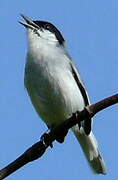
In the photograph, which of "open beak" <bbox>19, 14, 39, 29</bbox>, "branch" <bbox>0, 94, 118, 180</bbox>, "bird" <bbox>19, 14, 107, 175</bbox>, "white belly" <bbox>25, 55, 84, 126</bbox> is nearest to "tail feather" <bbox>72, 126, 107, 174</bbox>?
"bird" <bbox>19, 14, 107, 175</bbox>

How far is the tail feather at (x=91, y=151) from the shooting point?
488 cm

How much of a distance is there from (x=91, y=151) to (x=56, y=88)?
97 centimetres

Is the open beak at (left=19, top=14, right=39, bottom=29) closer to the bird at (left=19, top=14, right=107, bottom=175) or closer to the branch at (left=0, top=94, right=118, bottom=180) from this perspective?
the bird at (left=19, top=14, right=107, bottom=175)

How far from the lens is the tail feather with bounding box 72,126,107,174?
4875mm

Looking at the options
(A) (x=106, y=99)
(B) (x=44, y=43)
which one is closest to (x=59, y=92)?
(B) (x=44, y=43)

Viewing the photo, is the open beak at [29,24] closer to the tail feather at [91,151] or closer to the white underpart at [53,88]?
the white underpart at [53,88]

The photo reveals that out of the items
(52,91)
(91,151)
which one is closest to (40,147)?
(52,91)

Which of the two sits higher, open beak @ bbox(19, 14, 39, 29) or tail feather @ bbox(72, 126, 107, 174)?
open beak @ bbox(19, 14, 39, 29)

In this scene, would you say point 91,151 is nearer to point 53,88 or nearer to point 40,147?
point 53,88

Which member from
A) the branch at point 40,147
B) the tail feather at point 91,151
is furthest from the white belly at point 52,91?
the branch at point 40,147

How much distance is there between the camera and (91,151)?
5.25m

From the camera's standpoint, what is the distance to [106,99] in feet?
7.47

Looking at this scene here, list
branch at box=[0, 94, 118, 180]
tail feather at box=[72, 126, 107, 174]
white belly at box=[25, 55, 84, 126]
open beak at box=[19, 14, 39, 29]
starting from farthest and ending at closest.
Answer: open beak at box=[19, 14, 39, 29] → tail feather at box=[72, 126, 107, 174] → white belly at box=[25, 55, 84, 126] → branch at box=[0, 94, 118, 180]

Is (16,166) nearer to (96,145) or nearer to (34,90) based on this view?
(34,90)
